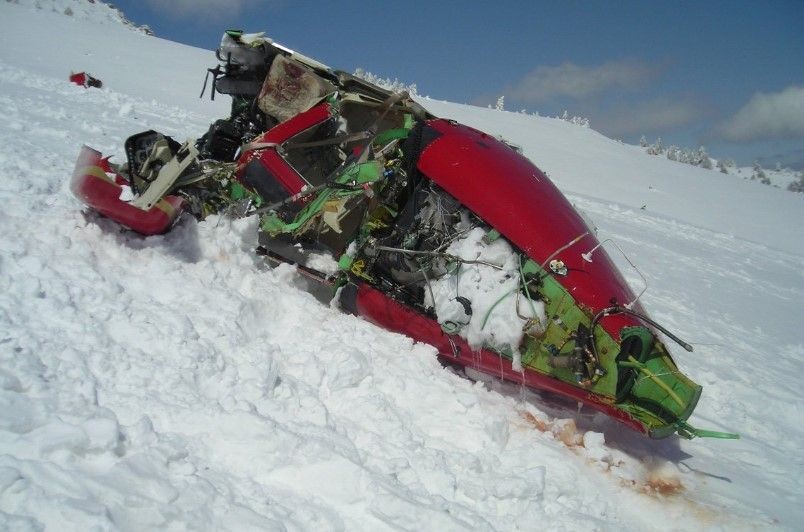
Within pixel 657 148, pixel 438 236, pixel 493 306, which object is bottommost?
pixel 493 306

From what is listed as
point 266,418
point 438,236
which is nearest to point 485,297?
point 438,236

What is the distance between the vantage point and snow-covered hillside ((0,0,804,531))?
2174mm

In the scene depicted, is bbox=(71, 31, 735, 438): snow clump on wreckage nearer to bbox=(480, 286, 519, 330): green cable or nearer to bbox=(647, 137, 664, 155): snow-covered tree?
bbox=(480, 286, 519, 330): green cable

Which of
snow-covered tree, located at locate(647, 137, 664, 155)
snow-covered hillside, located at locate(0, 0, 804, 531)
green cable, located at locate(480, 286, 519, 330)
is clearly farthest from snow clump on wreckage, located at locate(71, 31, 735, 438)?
snow-covered tree, located at locate(647, 137, 664, 155)

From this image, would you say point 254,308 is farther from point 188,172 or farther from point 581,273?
point 581,273

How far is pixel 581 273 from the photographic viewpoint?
373 cm

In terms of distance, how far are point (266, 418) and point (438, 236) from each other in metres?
2.02

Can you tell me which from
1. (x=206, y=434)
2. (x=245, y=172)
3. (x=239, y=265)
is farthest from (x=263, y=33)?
(x=206, y=434)

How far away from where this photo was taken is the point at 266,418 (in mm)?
2719

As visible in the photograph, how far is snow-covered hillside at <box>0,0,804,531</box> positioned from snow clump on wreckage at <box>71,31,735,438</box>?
25 centimetres

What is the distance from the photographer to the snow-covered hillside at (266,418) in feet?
7.13

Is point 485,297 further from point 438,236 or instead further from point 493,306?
point 438,236

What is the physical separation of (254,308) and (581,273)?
92.7 inches

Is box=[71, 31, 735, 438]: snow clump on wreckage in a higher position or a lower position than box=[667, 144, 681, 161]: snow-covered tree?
lower
